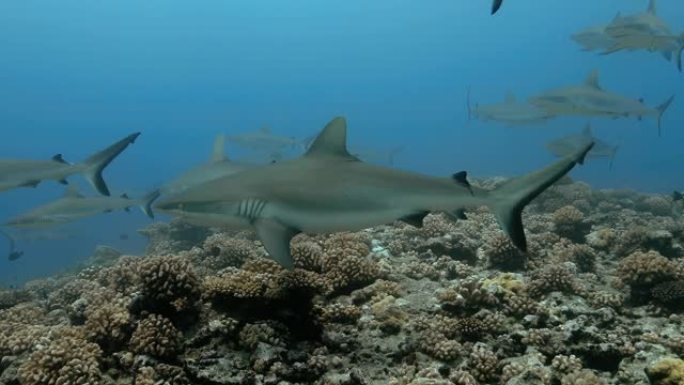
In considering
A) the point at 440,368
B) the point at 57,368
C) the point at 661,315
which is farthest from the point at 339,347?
the point at 661,315

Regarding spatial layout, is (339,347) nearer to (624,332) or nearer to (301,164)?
(301,164)

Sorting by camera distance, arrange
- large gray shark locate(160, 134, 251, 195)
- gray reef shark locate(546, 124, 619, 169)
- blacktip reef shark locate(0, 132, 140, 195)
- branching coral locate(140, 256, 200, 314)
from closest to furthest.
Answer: branching coral locate(140, 256, 200, 314) < blacktip reef shark locate(0, 132, 140, 195) < large gray shark locate(160, 134, 251, 195) < gray reef shark locate(546, 124, 619, 169)

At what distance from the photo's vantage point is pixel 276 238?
4.79 m

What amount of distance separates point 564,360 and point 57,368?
505 centimetres

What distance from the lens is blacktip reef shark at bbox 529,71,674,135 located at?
10375 millimetres

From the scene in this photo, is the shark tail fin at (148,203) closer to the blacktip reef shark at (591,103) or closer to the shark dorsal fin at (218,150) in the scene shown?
the shark dorsal fin at (218,150)

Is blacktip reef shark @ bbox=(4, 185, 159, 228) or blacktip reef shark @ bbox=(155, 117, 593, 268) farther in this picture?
blacktip reef shark @ bbox=(4, 185, 159, 228)

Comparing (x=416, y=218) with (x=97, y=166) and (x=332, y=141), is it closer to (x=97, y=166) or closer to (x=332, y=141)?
(x=332, y=141)

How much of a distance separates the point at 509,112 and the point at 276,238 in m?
10.4

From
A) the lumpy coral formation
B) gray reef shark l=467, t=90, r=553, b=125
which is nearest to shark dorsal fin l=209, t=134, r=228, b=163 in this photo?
the lumpy coral formation

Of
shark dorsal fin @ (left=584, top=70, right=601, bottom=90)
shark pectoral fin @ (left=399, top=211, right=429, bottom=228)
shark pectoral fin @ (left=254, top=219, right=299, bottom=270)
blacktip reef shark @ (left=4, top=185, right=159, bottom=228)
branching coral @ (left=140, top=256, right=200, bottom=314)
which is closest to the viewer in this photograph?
shark pectoral fin @ (left=254, top=219, right=299, bottom=270)

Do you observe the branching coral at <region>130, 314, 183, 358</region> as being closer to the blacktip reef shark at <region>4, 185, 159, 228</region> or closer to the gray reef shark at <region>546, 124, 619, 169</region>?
the blacktip reef shark at <region>4, 185, 159, 228</region>

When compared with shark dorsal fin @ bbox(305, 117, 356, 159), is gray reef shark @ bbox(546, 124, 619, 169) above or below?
below

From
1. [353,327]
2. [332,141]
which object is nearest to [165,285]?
[353,327]
